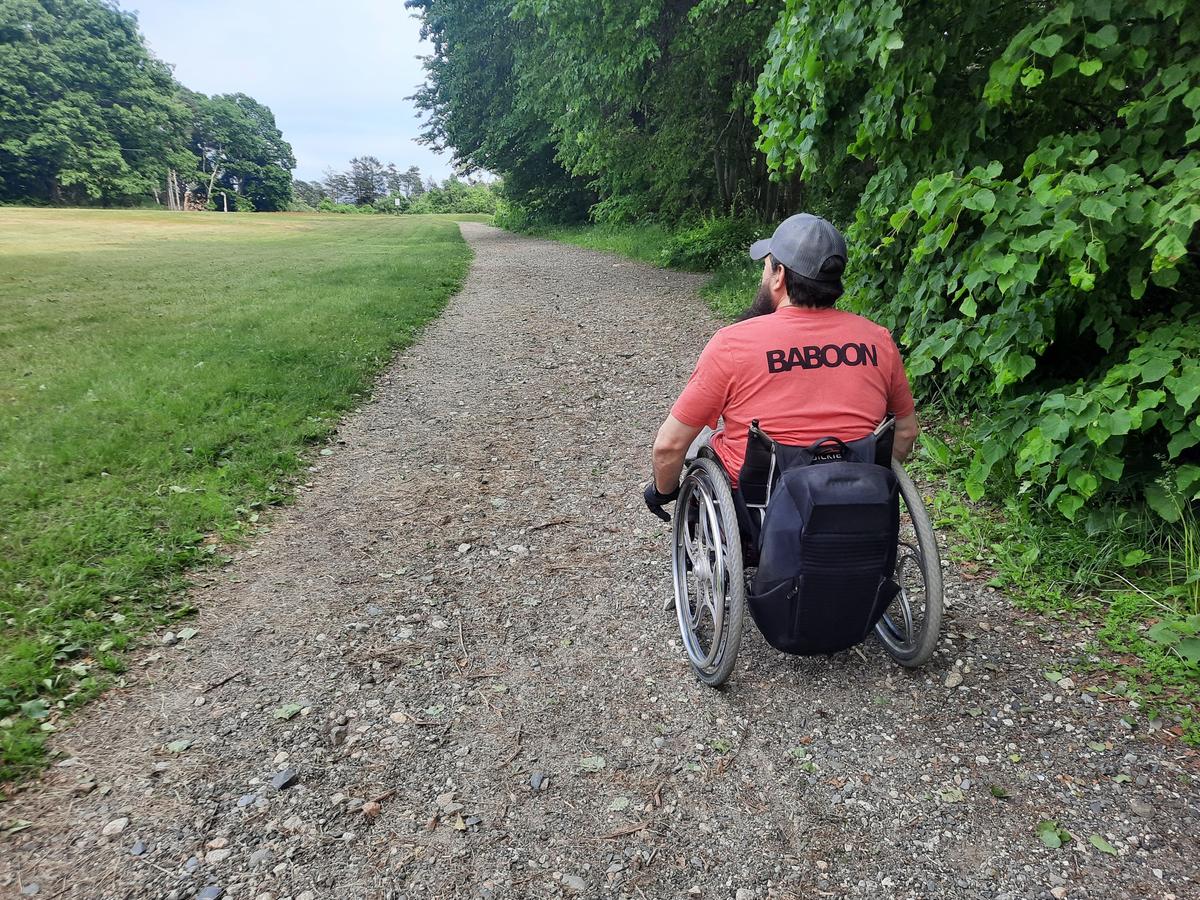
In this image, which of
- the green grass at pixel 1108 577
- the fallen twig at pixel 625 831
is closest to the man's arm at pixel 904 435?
the green grass at pixel 1108 577

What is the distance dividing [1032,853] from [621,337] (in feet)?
24.0

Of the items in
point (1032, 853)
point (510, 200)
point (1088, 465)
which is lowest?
point (1032, 853)

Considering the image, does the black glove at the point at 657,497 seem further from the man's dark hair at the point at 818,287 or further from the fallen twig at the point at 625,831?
the fallen twig at the point at 625,831

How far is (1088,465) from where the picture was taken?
118 inches

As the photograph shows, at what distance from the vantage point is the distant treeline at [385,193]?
3071 inches

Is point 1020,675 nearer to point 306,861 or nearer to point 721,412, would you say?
point 721,412

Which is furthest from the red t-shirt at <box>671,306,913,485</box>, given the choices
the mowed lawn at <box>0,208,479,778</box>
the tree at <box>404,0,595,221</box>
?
the tree at <box>404,0,595,221</box>

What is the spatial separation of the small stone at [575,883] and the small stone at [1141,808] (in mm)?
1734

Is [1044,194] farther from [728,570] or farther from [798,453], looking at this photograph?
[728,570]

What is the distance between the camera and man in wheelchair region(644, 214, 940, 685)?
2.16 m

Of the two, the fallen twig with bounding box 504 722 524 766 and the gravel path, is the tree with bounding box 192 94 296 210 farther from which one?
the fallen twig with bounding box 504 722 524 766

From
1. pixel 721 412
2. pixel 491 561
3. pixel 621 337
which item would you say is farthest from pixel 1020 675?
pixel 621 337

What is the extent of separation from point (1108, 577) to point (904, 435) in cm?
136

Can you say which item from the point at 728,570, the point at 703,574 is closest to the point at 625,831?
the point at 728,570
